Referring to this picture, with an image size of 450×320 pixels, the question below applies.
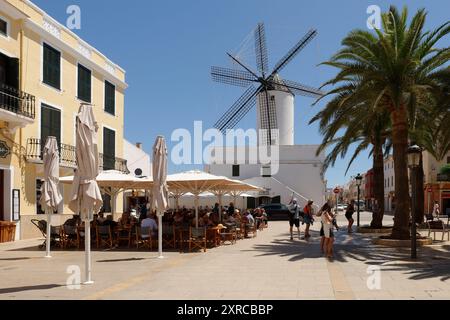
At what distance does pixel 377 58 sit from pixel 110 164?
16.6 m

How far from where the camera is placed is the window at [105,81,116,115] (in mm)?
27953

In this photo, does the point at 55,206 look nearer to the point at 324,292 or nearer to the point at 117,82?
the point at 324,292

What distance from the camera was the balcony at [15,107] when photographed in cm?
1827

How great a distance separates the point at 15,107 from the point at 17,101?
0.31 meters

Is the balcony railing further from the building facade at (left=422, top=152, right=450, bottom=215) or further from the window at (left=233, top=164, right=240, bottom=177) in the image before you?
the building facade at (left=422, top=152, right=450, bottom=215)

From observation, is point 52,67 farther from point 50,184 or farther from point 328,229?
point 328,229

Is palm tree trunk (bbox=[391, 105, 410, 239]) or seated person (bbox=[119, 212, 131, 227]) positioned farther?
seated person (bbox=[119, 212, 131, 227])

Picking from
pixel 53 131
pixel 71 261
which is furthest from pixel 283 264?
pixel 53 131

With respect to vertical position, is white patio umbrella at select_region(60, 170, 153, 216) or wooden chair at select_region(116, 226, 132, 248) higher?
white patio umbrella at select_region(60, 170, 153, 216)

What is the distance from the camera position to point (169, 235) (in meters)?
16.2

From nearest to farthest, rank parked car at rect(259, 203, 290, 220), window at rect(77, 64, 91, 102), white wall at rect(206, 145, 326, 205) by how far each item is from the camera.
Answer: window at rect(77, 64, 91, 102) < parked car at rect(259, 203, 290, 220) < white wall at rect(206, 145, 326, 205)

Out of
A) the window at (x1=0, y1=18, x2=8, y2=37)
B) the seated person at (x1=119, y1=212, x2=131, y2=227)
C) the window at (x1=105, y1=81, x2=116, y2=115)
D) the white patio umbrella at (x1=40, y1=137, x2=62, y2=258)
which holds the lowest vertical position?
the seated person at (x1=119, y1=212, x2=131, y2=227)

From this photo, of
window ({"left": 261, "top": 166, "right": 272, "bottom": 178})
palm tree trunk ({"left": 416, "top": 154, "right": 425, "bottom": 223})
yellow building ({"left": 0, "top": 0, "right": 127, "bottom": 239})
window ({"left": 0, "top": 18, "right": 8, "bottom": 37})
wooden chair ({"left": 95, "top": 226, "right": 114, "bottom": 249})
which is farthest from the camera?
window ({"left": 261, "top": 166, "right": 272, "bottom": 178})

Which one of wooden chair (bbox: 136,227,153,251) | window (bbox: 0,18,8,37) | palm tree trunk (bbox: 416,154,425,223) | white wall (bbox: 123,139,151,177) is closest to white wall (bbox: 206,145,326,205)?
white wall (bbox: 123,139,151,177)
